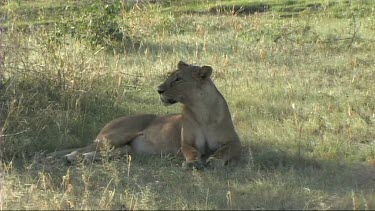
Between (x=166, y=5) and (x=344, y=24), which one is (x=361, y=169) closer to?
(x=344, y=24)

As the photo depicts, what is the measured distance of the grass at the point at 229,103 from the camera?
603cm

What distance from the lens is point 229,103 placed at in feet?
30.9

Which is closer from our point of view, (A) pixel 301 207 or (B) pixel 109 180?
(A) pixel 301 207

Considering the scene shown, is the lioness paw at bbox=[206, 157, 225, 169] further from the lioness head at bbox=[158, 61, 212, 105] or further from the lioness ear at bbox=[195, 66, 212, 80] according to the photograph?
the lioness ear at bbox=[195, 66, 212, 80]

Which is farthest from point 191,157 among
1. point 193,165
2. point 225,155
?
point 225,155

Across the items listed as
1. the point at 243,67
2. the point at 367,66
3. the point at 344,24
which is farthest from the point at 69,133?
the point at 344,24

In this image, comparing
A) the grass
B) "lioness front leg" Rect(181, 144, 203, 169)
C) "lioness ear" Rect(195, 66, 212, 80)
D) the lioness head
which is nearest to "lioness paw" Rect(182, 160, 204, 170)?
"lioness front leg" Rect(181, 144, 203, 169)

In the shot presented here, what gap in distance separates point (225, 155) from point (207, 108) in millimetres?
576

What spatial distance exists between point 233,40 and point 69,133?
576cm

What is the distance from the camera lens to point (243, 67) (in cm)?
1126

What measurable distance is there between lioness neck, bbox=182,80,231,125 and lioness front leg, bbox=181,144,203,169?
0.30 m

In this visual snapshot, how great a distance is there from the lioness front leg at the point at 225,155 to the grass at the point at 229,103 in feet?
0.36

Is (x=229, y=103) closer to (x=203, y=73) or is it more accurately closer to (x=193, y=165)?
(x=203, y=73)

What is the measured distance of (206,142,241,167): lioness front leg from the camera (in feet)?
23.1
